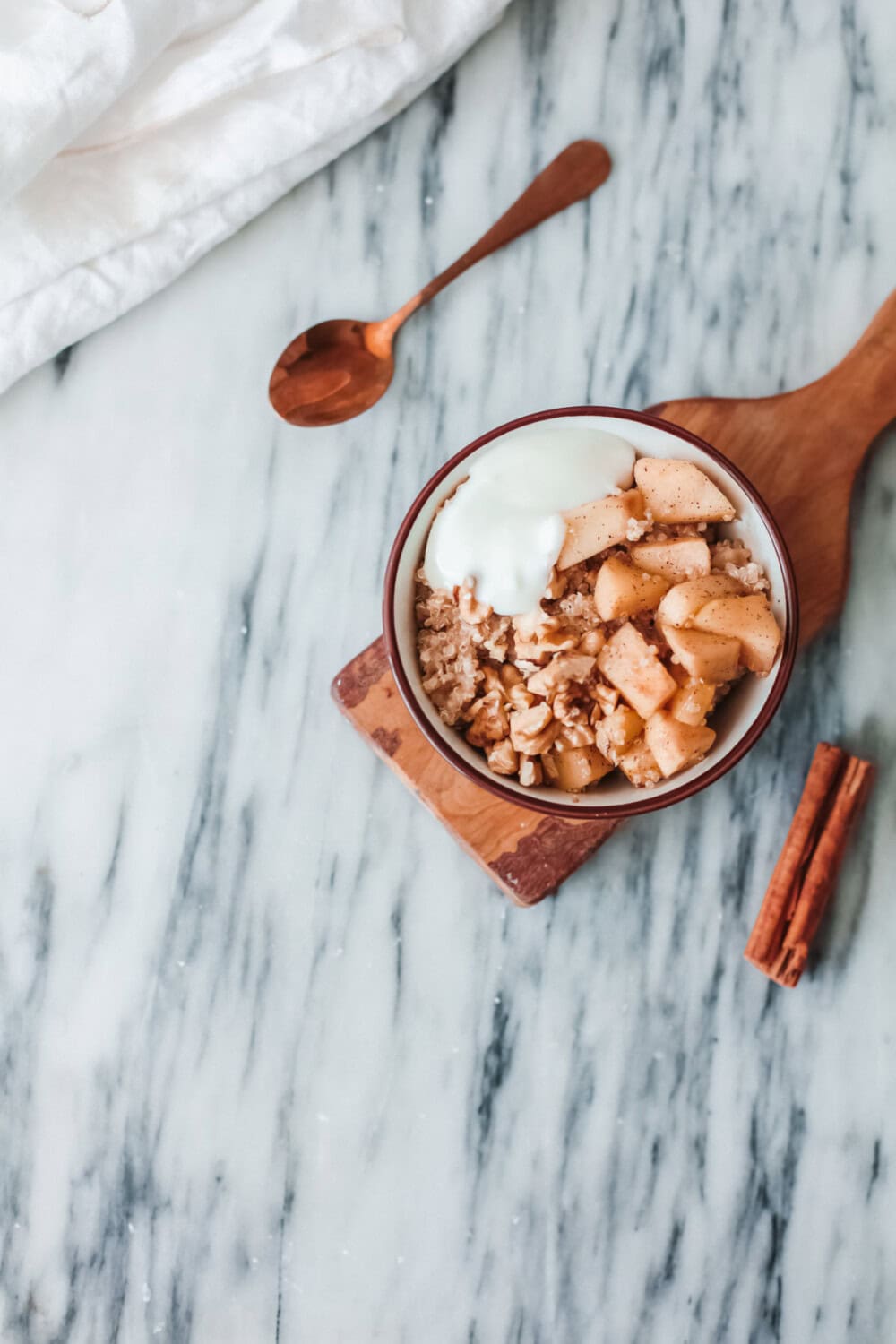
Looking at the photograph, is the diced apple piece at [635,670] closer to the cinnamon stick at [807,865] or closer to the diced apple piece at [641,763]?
the diced apple piece at [641,763]

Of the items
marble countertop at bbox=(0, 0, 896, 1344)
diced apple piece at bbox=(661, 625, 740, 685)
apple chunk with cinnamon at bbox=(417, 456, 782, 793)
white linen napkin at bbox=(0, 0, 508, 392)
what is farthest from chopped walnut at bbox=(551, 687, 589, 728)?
white linen napkin at bbox=(0, 0, 508, 392)

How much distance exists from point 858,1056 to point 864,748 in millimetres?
370

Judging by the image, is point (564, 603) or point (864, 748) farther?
point (864, 748)

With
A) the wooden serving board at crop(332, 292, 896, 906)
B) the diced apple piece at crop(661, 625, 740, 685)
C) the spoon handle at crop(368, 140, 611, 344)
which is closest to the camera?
the diced apple piece at crop(661, 625, 740, 685)

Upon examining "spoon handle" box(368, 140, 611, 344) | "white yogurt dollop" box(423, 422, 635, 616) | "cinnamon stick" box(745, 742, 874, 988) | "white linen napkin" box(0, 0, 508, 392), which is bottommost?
"cinnamon stick" box(745, 742, 874, 988)

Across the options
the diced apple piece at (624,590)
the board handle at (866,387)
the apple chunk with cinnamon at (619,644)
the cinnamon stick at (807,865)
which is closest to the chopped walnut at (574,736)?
the apple chunk with cinnamon at (619,644)

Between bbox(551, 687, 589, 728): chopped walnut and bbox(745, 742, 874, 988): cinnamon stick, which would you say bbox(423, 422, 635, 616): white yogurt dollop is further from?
→ bbox(745, 742, 874, 988): cinnamon stick

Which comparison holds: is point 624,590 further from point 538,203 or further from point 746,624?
point 538,203

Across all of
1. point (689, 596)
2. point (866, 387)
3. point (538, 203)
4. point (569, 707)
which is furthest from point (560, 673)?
point (538, 203)

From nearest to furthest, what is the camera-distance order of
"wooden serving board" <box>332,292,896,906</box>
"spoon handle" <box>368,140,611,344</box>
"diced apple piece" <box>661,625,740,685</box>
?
1. "diced apple piece" <box>661,625,740,685</box>
2. "wooden serving board" <box>332,292,896,906</box>
3. "spoon handle" <box>368,140,611,344</box>

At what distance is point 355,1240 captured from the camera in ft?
4.28

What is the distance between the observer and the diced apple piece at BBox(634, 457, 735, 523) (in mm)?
1077

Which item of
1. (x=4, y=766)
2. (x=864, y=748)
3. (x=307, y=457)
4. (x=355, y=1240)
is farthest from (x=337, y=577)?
(x=355, y=1240)

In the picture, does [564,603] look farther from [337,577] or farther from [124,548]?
[124,548]
